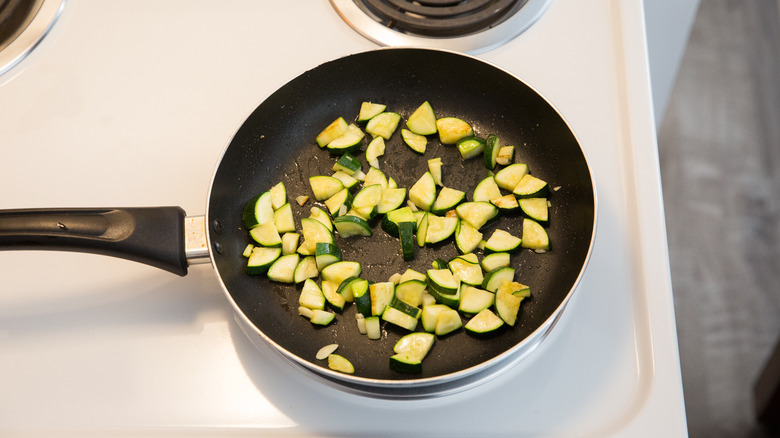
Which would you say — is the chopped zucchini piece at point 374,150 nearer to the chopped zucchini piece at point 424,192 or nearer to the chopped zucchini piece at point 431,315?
the chopped zucchini piece at point 424,192

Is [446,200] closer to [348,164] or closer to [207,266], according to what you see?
[348,164]

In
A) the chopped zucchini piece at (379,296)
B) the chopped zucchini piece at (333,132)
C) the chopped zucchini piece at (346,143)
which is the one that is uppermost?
the chopped zucchini piece at (333,132)

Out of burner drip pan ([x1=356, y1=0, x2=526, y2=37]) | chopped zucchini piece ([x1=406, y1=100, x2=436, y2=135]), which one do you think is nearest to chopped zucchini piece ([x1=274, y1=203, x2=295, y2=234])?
chopped zucchini piece ([x1=406, y1=100, x2=436, y2=135])

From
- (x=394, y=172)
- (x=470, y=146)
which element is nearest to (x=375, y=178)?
(x=394, y=172)

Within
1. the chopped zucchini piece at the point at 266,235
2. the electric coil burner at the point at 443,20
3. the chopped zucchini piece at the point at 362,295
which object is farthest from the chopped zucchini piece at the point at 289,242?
the electric coil burner at the point at 443,20

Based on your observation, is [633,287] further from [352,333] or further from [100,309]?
[100,309]

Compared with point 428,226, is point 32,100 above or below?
above

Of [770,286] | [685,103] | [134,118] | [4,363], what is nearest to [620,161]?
[134,118]
